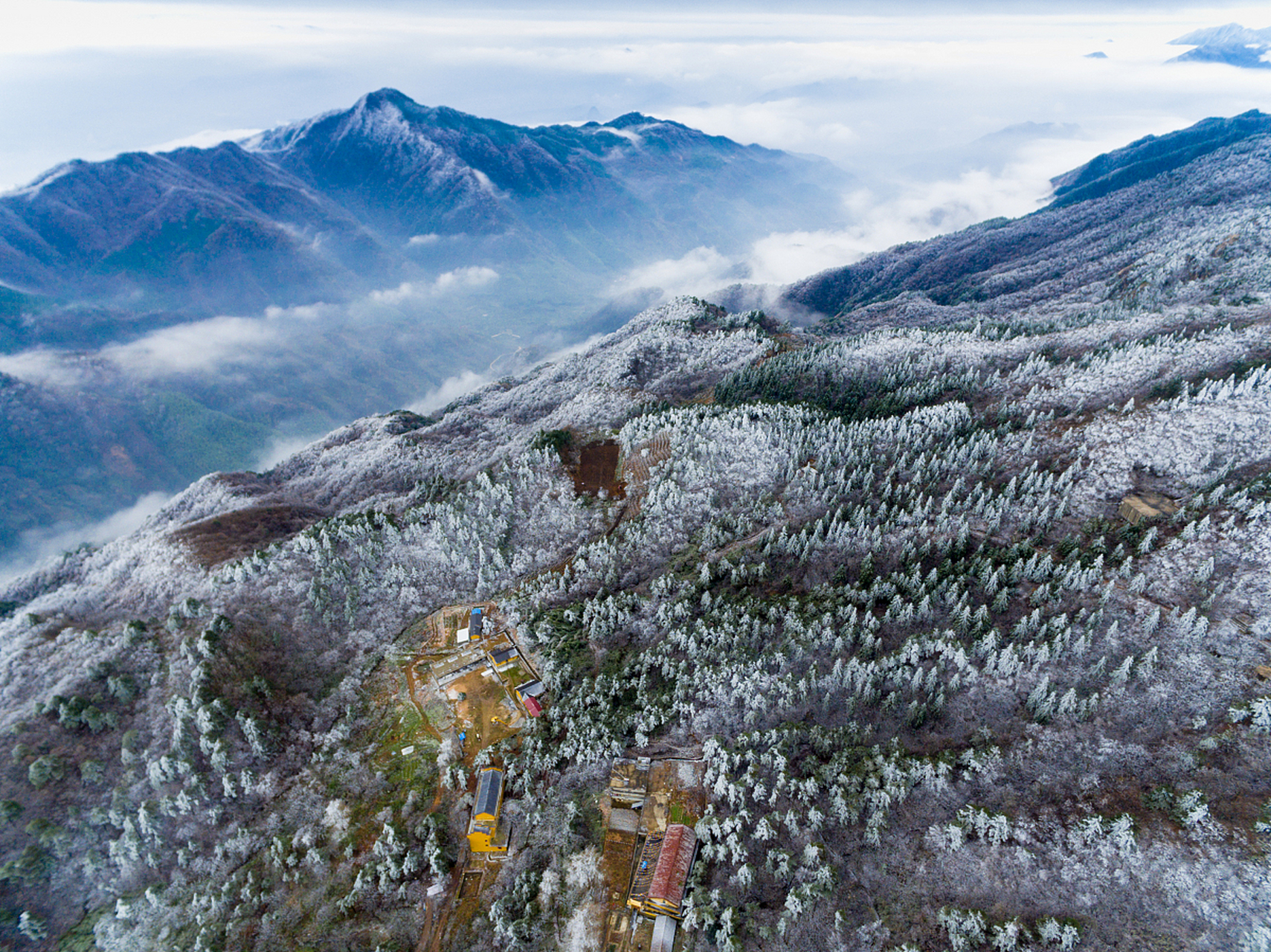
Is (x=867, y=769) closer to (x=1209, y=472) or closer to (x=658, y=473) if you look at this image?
(x=658, y=473)

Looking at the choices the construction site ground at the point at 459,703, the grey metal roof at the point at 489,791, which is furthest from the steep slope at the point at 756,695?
the grey metal roof at the point at 489,791

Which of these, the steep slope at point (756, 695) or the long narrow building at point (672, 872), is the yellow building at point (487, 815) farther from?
the long narrow building at point (672, 872)

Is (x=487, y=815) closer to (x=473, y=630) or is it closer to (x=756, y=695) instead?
(x=473, y=630)

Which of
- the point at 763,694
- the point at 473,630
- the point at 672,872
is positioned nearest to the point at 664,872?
the point at 672,872

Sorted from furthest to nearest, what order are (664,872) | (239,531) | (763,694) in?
(239,531) < (763,694) < (664,872)

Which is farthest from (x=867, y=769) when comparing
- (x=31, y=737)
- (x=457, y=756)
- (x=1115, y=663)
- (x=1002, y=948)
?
(x=31, y=737)
